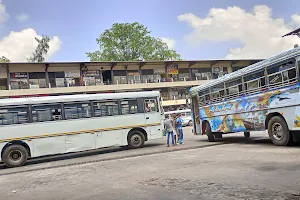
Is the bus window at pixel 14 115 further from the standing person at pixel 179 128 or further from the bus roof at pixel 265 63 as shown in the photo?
the bus roof at pixel 265 63

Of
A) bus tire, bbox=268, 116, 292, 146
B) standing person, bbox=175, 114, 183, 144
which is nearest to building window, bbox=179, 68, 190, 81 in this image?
standing person, bbox=175, 114, 183, 144

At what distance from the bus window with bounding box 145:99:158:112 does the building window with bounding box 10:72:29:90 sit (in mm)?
29738

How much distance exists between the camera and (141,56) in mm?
59094

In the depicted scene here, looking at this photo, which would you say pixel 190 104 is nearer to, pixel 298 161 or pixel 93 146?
pixel 93 146

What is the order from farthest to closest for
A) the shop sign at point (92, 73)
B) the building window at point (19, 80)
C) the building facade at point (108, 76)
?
the shop sign at point (92, 73), the building facade at point (108, 76), the building window at point (19, 80)

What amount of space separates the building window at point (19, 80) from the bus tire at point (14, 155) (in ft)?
98.3

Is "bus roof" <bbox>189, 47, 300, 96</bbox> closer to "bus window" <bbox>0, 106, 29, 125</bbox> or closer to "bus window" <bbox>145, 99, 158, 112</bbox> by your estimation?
"bus window" <bbox>145, 99, 158, 112</bbox>

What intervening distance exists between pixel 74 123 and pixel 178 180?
826 centimetres

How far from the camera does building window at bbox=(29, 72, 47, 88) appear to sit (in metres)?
41.4

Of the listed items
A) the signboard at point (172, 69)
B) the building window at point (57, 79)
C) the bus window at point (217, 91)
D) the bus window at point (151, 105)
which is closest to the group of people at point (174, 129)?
the bus window at point (151, 105)

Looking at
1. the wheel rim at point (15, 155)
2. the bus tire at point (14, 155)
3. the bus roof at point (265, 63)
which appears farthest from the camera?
the wheel rim at point (15, 155)

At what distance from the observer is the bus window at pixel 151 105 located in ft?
51.8

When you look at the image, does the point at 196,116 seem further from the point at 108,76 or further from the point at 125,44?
the point at 125,44

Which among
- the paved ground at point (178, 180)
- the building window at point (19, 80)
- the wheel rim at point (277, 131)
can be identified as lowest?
the paved ground at point (178, 180)
